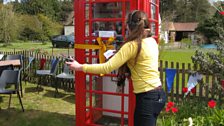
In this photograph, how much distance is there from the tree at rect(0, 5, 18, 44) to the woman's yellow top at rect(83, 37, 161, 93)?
3048 centimetres

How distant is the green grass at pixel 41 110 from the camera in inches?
213

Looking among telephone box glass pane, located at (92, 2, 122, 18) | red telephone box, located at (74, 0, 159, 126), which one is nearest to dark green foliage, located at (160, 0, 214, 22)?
red telephone box, located at (74, 0, 159, 126)

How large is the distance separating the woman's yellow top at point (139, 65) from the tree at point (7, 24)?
3048cm

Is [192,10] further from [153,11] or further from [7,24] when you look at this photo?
[153,11]

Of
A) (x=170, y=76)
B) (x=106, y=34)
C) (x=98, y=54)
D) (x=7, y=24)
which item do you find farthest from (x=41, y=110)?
(x=7, y=24)

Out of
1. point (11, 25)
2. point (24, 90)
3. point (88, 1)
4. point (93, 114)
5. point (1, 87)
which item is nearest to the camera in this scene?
point (88, 1)

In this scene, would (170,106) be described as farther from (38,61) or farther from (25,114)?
(38,61)

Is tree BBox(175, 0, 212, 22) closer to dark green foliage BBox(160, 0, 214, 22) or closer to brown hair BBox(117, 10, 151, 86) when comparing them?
dark green foliage BBox(160, 0, 214, 22)

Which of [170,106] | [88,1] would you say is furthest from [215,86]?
[88,1]

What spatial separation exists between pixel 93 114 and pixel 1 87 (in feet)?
7.85

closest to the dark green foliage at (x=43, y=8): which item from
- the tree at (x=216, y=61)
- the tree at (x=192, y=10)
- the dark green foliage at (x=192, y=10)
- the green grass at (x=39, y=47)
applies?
the green grass at (x=39, y=47)

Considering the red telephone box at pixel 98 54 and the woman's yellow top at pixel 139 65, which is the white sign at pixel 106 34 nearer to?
the red telephone box at pixel 98 54

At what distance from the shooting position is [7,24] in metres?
30.7

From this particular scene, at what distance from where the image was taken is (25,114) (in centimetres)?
589
